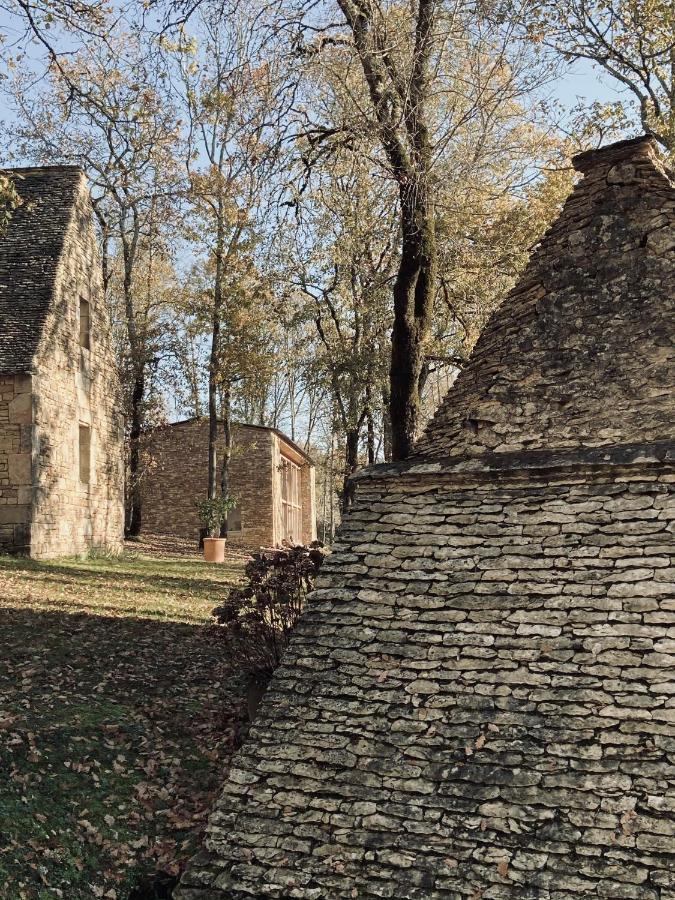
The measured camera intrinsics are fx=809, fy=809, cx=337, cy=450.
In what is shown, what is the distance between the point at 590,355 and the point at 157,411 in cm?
2244

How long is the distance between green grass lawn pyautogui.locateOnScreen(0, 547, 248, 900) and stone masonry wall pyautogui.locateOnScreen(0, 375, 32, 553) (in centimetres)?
266

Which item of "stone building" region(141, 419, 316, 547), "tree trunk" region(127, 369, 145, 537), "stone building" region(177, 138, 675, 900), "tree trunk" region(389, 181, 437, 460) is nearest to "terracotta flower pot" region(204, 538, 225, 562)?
"tree trunk" region(127, 369, 145, 537)

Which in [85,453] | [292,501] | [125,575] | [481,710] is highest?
[85,453]

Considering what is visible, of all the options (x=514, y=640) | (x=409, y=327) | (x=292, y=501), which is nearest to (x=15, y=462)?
(x=409, y=327)

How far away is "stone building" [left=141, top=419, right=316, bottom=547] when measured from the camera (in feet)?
95.7

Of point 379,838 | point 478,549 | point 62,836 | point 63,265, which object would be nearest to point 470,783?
point 379,838

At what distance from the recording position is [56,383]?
16.8 m

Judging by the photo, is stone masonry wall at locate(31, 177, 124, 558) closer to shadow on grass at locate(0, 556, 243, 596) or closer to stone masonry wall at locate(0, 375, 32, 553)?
stone masonry wall at locate(0, 375, 32, 553)

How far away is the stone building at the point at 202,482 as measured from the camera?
2916 cm

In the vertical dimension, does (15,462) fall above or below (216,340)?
below

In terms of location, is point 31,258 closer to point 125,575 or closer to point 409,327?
point 125,575

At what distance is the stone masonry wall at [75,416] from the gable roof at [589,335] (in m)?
10.7

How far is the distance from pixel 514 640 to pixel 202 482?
24536mm

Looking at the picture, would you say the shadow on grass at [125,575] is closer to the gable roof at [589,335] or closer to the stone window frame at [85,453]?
the stone window frame at [85,453]
